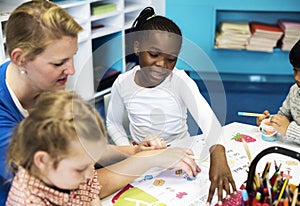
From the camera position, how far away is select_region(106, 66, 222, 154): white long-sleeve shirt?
1.13 meters

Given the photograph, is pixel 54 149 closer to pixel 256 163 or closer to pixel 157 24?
pixel 256 163

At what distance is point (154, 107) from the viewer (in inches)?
46.6

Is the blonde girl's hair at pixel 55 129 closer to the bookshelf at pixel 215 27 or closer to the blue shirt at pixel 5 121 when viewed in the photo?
the blue shirt at pixel 5 121

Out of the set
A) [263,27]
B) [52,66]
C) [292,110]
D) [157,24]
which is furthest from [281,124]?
[263,27]

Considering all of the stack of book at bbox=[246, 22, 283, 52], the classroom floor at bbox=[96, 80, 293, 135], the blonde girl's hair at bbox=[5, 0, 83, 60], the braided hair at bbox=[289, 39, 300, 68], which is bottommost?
the classroom floor at bbox=[96, 80, 293, 135]

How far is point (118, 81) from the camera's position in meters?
1.21

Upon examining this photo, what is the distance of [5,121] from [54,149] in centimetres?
24

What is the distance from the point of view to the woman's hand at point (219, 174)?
2.62 ft

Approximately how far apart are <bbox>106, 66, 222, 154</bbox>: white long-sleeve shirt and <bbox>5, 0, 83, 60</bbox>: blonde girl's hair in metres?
0.36

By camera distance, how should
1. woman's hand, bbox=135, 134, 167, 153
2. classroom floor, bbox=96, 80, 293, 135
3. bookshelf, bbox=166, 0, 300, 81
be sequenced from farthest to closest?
bookshelf, bbox=166, 0, 300, 81, classroom floor, bbox=96, 80, 293, 135, woman's hand, bbox=135, 134, 167, 153

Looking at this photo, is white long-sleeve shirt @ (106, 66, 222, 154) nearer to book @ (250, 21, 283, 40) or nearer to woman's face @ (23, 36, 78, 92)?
woman's face @ (23, 36, 78, 92)

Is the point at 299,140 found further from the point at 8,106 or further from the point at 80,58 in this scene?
the point at 80,58

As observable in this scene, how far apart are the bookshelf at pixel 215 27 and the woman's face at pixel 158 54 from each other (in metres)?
1.56

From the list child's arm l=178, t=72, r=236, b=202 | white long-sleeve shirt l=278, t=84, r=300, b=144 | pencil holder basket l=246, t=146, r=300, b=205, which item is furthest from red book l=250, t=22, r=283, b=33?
pencil holder basket l=246, t=146, r=300, b=205
